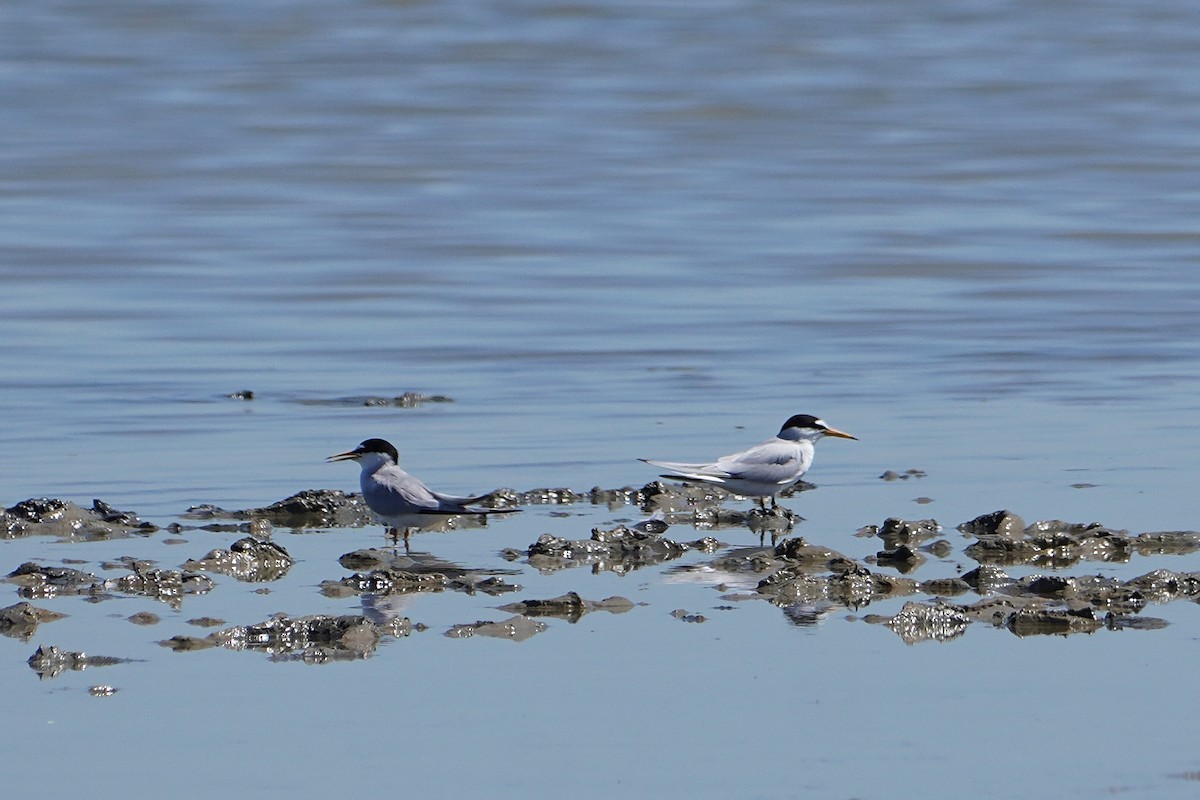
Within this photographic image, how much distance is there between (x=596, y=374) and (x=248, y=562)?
6.32 meters

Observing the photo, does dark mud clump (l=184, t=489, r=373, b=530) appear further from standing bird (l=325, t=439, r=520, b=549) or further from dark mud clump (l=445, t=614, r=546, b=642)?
dark mud clump (l=445, t=614, r=546, b=642)

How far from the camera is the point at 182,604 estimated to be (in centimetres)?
750

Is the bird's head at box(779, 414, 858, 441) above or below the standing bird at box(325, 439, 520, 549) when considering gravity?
above

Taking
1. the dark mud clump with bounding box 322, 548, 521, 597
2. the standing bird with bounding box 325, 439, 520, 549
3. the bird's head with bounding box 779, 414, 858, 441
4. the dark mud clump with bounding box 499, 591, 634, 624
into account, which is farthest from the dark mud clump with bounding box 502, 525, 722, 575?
the bird's head with bounding box 779, 414, 858, 441

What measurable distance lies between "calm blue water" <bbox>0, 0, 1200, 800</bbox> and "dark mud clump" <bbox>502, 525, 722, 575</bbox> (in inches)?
7.3

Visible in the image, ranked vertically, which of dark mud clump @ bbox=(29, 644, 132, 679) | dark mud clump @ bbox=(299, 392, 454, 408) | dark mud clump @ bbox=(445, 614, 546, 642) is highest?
dark mud clump @ bbox=(299, 392, 454, 408)

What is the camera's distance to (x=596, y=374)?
14289 mm

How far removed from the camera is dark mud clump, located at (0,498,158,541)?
29.4ft

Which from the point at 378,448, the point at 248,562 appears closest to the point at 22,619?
the point at 248,562

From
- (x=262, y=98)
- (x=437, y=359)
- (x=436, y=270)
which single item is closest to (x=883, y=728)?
(x=437, y=359)

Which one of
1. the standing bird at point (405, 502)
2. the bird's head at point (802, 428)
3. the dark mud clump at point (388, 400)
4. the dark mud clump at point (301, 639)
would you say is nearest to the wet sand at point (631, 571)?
the dark mud clump at point (301, 639)

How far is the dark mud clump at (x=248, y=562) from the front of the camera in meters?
8.07

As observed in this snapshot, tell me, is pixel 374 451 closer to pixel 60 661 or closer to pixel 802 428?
pixel 802 428

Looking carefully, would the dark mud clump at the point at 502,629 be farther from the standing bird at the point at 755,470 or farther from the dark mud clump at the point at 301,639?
the standing bird at the point at 755,470
